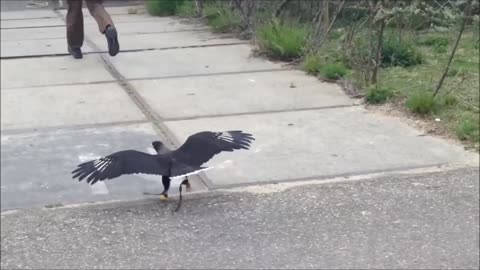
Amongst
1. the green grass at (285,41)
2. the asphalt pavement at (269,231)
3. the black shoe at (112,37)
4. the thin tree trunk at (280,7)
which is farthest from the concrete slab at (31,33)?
the black shoe at (112,37)

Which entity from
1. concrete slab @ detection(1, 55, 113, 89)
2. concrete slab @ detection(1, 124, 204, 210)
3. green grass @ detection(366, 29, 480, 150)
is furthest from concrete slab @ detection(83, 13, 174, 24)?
concrete slab @ detection(1, 124, 204, 210)

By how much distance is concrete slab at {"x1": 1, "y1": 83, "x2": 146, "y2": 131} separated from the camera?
6965 millimetres

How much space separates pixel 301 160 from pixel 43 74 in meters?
3.42

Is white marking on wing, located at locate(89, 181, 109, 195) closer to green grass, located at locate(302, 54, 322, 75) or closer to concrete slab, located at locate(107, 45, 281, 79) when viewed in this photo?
concrete slab, located at locate(107, 45, 281, 79)

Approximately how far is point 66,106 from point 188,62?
2084mm

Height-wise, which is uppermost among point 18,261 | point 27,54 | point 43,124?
point 18,261

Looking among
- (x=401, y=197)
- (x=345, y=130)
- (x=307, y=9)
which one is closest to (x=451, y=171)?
(x=401, y=197)

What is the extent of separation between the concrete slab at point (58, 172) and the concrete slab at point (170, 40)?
3.71 meters

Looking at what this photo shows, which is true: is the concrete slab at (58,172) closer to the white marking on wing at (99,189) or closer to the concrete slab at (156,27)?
the white marking on wing at (99,189)

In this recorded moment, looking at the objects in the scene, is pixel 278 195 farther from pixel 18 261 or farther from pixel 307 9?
pixel 307 9

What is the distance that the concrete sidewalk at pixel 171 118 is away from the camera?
575 cm

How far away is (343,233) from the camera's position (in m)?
4.98

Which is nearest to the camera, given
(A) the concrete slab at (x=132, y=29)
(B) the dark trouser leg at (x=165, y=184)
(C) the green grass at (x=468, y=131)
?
(B) the dark trouser leg at (x=165, y=184)

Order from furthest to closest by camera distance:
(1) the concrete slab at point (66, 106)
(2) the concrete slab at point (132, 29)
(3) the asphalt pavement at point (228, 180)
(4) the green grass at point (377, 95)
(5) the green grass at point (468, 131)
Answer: (2) the concrete slab at point (132, 29)
(4) the green grass at point (377, 95)
(1) the concrete slab at point (66, 106)
(5) the green grass at point (468, 131)
(3) the asphalt pavement at point (228, 180)
